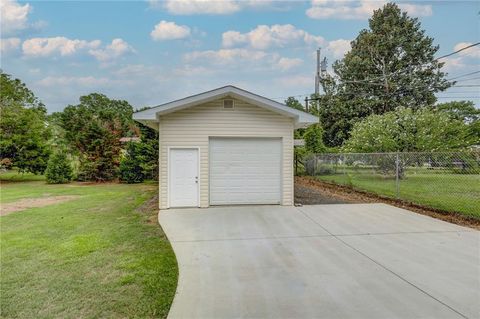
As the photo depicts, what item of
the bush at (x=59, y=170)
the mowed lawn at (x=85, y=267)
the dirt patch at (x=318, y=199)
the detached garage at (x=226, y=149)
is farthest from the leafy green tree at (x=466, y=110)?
the mowed lawn at (x=85, y=267)

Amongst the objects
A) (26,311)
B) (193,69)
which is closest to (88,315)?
(26,311)

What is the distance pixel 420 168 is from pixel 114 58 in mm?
18056

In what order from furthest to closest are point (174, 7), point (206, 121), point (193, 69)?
point (193, 69) < point (174, 7) < point (206, 121)

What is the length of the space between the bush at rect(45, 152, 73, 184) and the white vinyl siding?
457 inches

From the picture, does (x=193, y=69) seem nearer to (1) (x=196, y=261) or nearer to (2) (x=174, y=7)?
(2) (x=174, y=7)

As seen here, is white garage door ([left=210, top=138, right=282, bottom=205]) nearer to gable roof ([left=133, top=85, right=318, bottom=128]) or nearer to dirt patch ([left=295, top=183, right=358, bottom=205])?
gable roof ([left=133, top=85, right=318, bottom=128])

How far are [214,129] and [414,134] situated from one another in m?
11.0

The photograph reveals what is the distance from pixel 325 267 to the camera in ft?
14.4

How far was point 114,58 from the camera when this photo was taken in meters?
19.7

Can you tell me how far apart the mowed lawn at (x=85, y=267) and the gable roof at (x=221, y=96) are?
2.77 metres

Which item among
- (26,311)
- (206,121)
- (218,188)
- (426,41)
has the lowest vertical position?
(26,311)

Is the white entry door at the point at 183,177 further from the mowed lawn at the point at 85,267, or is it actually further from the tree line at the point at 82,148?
the tree line at the point at 82,148

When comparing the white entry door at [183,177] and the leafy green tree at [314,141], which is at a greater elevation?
the leafy green tree at [314,141]

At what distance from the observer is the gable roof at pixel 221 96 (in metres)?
8.55
